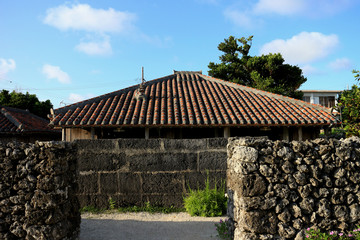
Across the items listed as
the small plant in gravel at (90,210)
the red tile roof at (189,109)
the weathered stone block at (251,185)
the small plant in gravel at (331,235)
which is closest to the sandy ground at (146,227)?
the small plant in gravel at (90,210)

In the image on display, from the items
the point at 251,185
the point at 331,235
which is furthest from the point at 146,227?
the point at 331,235

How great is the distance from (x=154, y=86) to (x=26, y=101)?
18436mm

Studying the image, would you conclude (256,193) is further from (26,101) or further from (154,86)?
(26,101)

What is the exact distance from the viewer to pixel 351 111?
17.3 feet

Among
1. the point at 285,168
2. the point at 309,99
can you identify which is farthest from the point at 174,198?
the point at 309,99

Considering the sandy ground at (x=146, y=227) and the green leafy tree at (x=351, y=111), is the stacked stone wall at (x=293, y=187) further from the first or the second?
the green leafy tree at (x=351, y=111)

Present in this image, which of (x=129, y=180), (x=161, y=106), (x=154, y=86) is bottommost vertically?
(x=129, y=180)

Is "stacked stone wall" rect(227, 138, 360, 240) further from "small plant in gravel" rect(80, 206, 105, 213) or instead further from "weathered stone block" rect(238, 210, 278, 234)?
"small plant in gravel" rect(80, 206, 105, 213)

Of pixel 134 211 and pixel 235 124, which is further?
pixel 235 124

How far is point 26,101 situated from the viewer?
84.0 feet

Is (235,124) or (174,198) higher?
(235,124)

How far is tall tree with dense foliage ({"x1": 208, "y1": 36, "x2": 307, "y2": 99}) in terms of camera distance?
1755 cm

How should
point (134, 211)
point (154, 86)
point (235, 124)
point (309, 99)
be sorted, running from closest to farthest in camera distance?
1. point (134, 211)
2. point (235, 124)
3. point (154, 86)
4. point (309, 99)

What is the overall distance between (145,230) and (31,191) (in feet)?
6.63
